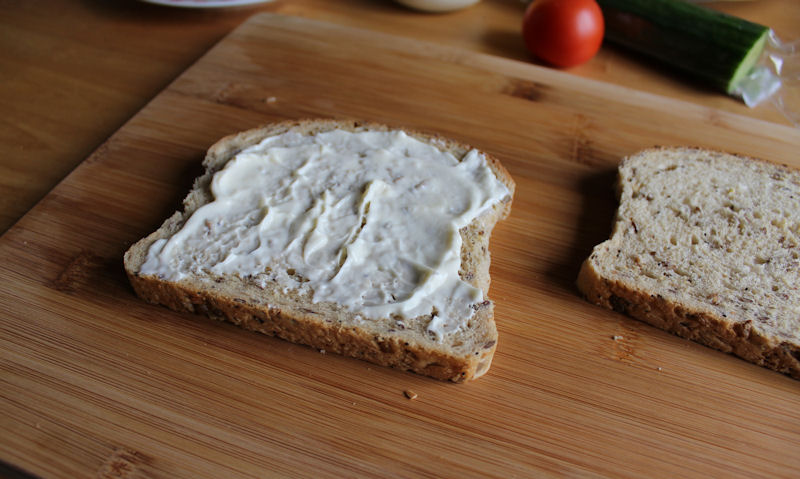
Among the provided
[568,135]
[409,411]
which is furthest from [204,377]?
[568,135]

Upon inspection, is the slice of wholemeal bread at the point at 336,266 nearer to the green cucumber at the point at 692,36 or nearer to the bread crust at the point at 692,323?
the bread crust at the point at 692,323

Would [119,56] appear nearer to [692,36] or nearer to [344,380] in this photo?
[344,380]

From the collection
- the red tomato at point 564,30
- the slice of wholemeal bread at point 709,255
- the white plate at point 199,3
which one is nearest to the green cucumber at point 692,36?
the red tomato at point 564,30

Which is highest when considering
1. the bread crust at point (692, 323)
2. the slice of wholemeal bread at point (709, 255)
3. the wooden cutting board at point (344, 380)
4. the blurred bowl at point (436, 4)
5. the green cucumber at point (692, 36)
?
the green cucumber at point (692, 36)

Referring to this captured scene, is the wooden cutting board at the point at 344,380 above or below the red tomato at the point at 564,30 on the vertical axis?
below

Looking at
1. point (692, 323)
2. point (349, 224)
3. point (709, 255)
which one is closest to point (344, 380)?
point (349, 224)

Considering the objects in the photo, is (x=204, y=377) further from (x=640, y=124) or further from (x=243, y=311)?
(x=640, y=124)
